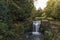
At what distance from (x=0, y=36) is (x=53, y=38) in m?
3.87

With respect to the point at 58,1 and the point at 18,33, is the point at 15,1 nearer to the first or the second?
the point at 18,33

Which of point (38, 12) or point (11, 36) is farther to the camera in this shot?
point (38, 12)

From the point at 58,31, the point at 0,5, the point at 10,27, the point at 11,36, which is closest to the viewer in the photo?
the point at 0,5

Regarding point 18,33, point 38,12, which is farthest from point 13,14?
point 38,12

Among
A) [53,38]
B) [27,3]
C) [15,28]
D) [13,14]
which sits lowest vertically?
[53,38]

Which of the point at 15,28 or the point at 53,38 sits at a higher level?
the point at 15,28

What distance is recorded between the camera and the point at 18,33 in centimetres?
1016

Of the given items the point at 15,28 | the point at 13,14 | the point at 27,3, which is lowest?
the point at 15,28

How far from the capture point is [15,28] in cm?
1016

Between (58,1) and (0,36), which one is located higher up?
(58,1)

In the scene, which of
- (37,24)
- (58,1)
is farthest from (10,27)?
(58,1)

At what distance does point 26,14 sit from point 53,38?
3.53 metres

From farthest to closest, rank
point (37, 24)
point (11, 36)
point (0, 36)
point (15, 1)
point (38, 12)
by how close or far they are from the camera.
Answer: point (38, 12)
point (37, 24)
point (15, 1)
point (11, 36)
point (0, 36)

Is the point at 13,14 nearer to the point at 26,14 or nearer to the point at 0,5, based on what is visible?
the point at 26,14
